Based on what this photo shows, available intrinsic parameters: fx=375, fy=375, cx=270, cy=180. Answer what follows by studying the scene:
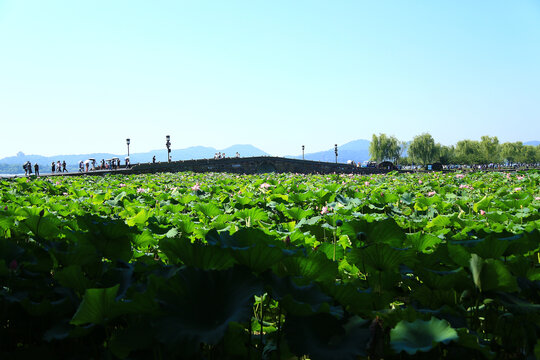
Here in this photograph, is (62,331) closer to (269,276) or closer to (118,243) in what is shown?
Result: (118,243)

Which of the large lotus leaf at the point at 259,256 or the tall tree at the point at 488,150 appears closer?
the large lotus leaf at the point at 259,256

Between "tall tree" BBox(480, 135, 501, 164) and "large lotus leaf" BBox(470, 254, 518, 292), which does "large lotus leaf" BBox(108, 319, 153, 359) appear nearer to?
"large lotus leaf" BBox(470, 254, 518, 292)

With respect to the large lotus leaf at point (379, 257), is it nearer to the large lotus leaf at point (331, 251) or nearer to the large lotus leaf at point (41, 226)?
the large lotus leaf at point (331, 251)

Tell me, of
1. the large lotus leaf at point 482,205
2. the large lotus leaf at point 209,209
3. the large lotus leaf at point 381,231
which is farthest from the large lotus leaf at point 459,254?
the large lotus leaf at point 482,205

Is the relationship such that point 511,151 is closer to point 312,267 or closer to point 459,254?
point 459,254

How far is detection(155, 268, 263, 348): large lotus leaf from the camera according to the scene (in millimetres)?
951

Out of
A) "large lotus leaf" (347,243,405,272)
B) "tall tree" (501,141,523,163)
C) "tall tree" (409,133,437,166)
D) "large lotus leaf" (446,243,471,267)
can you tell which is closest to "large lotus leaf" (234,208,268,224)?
"large lotus leaf" (347,243,405,272)

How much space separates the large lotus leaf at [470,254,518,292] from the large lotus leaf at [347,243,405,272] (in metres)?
0.26

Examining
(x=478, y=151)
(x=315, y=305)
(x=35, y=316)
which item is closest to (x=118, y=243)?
(x=35, y=316)

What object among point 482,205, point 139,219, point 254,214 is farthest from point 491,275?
point 482,205

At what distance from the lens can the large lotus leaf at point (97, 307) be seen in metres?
1.02

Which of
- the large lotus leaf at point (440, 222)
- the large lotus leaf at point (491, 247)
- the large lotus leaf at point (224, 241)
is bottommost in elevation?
the large lotus leaf at point (440, 222)

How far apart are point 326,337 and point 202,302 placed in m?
0.38

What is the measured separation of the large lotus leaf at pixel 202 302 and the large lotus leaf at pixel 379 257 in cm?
59
